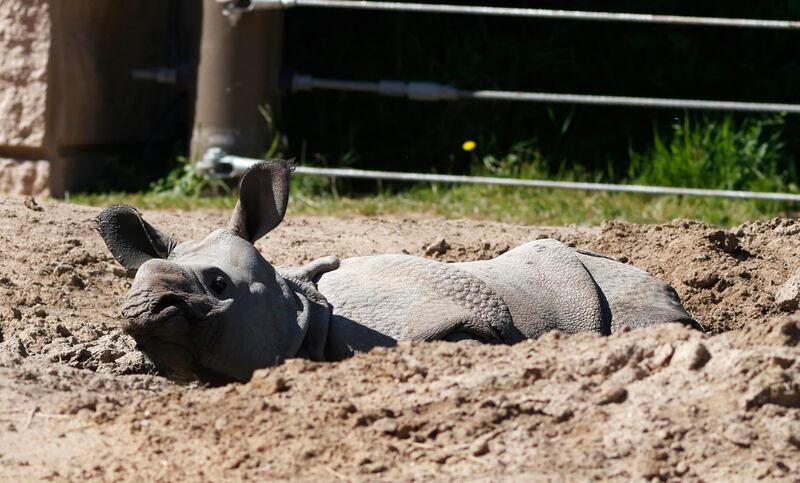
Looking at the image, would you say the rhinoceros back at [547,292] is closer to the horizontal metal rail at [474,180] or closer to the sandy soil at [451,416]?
the sandy soil at [451,416]

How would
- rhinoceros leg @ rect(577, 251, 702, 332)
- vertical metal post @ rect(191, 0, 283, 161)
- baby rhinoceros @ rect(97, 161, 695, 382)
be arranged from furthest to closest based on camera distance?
vertical metal post @ rect(191, 0, 283, 161) → rhinoceros leg @ rect(577, 251, 702, 332) → baby rhinoceros @ rect(97, 161, 695, 382)

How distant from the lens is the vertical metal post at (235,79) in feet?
19.8

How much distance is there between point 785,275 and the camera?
4.30m

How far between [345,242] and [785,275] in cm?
153

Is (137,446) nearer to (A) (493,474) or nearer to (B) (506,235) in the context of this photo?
(A) (493,474)

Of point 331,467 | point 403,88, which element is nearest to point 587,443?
point 331,467

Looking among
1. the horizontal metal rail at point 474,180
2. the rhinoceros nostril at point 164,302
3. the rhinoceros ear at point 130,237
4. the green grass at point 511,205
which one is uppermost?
the rhinoceros ear at point 130,237

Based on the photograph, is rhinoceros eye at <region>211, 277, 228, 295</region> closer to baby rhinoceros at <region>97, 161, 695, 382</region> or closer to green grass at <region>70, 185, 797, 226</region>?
baby rhinoceros at <region>97, 161, 695, 382</region>

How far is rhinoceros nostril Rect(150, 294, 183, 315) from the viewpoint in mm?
3037

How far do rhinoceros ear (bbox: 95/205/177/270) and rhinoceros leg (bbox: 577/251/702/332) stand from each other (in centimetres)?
128

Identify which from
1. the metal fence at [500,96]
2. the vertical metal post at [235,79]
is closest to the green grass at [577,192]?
the metal fence at [500,96]

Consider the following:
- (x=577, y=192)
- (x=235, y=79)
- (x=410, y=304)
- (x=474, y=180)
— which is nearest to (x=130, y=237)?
(x=410, y=304)

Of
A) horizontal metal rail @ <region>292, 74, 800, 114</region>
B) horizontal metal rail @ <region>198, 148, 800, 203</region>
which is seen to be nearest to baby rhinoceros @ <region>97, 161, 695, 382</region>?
horizontal metal rail @ <region>198, 148, 800, 203</region>

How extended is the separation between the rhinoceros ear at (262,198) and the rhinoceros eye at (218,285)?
295mm
